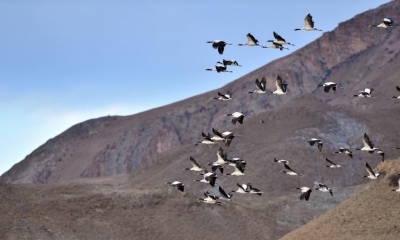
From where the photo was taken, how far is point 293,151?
11600 cm

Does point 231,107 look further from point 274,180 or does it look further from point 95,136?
point 274,180

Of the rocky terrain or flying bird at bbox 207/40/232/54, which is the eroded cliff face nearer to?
the rocky terrain

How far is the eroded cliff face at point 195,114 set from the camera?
16550cm

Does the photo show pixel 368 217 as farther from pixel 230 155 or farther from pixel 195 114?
pixel 195 114

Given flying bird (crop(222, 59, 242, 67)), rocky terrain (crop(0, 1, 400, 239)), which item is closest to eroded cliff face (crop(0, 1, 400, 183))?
rocky terrain (crop(0, 1, 400, 239))

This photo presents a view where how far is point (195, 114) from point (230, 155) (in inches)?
1981

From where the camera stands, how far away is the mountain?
56.4 m

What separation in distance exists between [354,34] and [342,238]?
123987 mm

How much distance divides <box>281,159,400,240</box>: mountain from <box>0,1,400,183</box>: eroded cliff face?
97.1 metres

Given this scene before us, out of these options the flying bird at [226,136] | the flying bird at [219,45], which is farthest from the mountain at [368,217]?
the flying bird at [219,45]

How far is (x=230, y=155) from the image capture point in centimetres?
11975

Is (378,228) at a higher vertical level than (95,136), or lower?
lower

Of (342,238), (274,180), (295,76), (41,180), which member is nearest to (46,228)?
(342,238)

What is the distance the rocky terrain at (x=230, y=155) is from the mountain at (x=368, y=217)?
999cm
